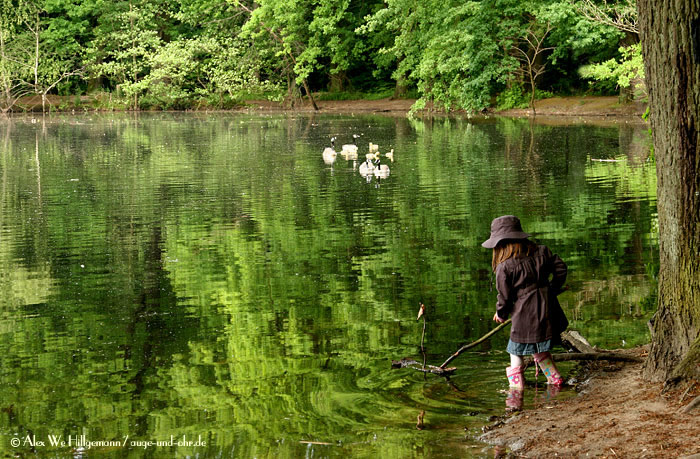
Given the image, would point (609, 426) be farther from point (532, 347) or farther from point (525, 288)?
point (525, 288)

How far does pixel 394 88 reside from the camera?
186 feet

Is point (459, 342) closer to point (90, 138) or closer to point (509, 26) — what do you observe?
point (90, 138)

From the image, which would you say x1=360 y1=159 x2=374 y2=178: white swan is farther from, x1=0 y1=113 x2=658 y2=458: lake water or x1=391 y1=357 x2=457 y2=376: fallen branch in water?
x1=391 y1=357 x2=457 y2=376: fallen branch in water

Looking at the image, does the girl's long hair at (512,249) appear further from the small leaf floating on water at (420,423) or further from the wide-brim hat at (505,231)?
the small leaf floating on water at (420,423)

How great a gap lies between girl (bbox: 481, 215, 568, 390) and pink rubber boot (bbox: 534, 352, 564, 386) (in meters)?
0.10

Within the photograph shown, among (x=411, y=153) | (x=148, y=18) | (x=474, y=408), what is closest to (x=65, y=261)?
(x=474, y=408)

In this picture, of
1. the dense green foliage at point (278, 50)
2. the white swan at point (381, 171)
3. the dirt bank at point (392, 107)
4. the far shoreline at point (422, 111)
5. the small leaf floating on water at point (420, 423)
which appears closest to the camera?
the small leaf floating on water at point (420, 423)

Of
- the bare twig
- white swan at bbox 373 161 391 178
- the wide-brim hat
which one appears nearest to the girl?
the wide-brim hat

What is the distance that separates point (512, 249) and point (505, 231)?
0.42 feet

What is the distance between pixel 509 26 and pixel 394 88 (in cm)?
1539

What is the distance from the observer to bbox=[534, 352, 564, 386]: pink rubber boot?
6.40m

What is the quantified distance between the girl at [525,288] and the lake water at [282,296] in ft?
1.37

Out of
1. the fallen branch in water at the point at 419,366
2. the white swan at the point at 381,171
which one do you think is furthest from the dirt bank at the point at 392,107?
the fallen branch in water at the point at 419,366

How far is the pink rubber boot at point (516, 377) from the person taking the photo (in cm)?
633
